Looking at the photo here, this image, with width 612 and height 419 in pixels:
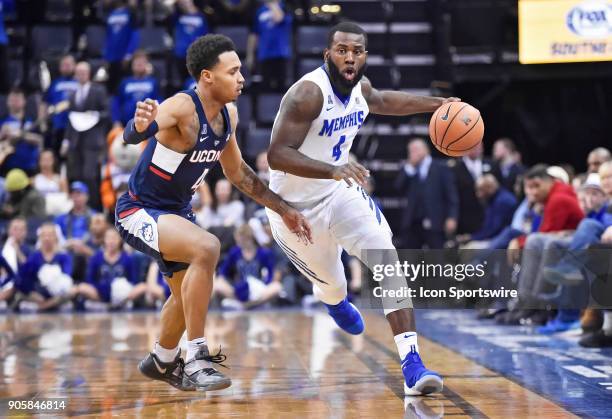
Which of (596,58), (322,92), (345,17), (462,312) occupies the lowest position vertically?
(462,312)

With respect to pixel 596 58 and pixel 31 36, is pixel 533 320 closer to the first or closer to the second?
pixel 596 58

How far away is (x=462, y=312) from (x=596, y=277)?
344 cm

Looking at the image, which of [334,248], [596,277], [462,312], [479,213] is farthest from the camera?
[479,213]

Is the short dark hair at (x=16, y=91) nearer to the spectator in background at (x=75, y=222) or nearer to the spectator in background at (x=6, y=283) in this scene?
the spectator in background at (x=75, y=222)

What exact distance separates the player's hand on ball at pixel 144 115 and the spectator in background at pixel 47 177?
7572 millimetres

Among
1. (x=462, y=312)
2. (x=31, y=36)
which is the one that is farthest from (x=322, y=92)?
(x=31, y=36)

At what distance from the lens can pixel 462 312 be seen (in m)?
10.4

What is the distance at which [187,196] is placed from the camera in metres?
5.30

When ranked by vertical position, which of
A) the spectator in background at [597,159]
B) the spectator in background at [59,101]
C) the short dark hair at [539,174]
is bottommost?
the short dark hair at [539,174]

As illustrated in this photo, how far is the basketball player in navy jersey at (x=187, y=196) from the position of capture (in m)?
4.93

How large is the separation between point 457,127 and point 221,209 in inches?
260

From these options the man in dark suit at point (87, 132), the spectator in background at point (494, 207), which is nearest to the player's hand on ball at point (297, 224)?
the spectator in background at point (494, 207)

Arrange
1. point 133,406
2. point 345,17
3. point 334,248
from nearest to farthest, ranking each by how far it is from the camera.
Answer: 1. point 133,406
2. point 334,248
3. point 345,17

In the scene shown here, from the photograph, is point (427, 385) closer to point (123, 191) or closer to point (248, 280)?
point (248, 280)
